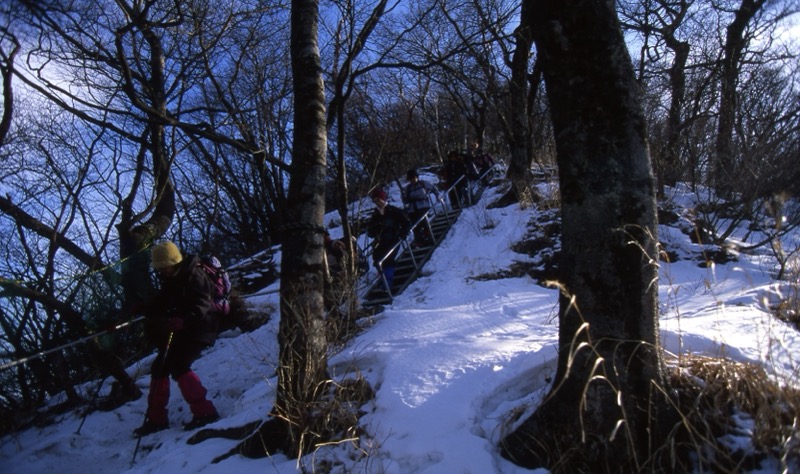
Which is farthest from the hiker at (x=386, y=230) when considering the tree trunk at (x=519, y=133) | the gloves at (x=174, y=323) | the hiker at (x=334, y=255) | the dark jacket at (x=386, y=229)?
the tree trunk at (x=519, y=133)

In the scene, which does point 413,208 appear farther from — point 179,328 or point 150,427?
point 150,427

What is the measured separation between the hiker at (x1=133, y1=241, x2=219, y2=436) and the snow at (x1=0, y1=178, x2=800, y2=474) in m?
0.24

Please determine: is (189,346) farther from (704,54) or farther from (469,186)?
(704,54)

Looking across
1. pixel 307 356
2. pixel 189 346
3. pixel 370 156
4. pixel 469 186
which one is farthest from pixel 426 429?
pixel 370 156

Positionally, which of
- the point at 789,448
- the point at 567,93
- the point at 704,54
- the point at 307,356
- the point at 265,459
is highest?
the point at 704,54

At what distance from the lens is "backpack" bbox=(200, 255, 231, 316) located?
5.01m

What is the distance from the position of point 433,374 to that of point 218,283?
8.64ft

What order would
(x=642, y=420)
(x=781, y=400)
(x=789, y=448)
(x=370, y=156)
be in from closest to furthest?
(x=789, y=448) < (x=781, y=400) < (x=642, y=420) < (x=370, y=156)

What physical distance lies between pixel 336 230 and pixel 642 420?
11.4m

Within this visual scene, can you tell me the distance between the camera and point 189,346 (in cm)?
471

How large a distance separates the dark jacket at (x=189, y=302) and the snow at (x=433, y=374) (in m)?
0.57

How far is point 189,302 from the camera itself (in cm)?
465

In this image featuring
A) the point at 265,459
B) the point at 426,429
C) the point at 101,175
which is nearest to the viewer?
the point at 426,429

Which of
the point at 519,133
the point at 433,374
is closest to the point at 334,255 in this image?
the point at 433,374
